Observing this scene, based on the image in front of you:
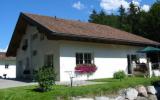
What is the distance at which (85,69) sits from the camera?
77.7ft

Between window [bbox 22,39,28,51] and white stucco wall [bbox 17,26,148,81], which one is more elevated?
window [bbox 22,39,28,51]

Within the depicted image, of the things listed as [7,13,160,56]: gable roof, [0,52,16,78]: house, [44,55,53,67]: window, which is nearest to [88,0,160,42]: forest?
[7,13,160,56]: gable roof

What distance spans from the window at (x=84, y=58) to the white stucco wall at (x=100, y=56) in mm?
334

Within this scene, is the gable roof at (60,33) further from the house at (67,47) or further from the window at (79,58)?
the window at (79,58)

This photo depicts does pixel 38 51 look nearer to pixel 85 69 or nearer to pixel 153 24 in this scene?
pixel 85 69

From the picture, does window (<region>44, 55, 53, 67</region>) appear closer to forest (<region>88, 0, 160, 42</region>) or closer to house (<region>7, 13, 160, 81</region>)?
house (<region>7, 13, 160, 81</region>)

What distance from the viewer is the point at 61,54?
22.4 meters

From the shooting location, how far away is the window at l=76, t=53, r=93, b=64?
2379 cm

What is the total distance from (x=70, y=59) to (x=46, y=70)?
7.62m

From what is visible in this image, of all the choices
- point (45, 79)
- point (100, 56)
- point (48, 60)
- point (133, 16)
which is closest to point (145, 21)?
point (133, 16)

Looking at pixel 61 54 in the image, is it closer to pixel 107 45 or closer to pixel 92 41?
pixel 92 41

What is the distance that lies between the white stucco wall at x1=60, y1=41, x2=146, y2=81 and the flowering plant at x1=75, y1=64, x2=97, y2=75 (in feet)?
1.19

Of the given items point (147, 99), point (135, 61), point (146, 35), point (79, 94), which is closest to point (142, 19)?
point (146, 35)

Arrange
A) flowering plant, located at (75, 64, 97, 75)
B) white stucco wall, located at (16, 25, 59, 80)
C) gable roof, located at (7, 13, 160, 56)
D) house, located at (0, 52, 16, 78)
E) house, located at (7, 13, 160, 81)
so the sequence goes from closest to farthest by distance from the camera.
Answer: gable roof, located at (7, 13, 160, 56), house, located at (7, 13, 160, 81), white stucco wall, located at (16, 25, 59, 80), flowering plant, located at (75, 64, 97, 75), house, located at (0, 52, 16, 78)
